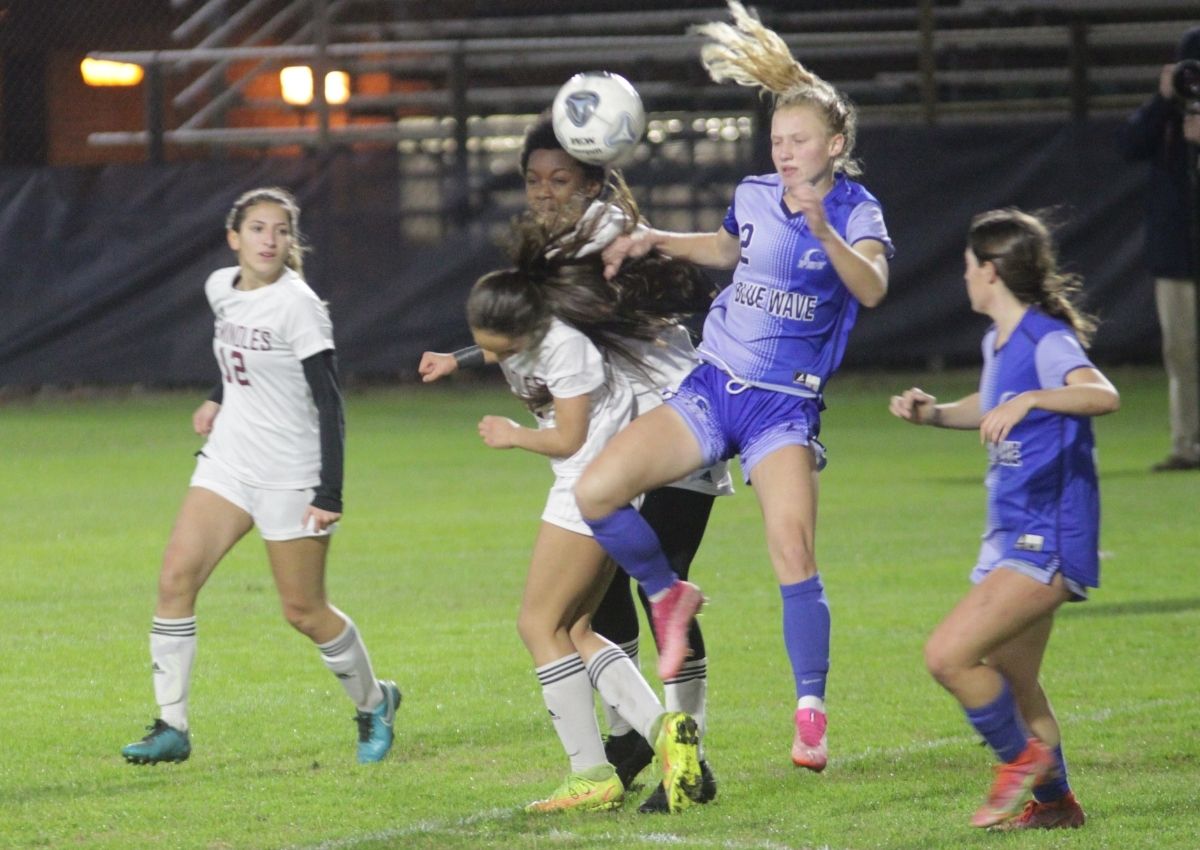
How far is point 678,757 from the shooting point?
16.3ft

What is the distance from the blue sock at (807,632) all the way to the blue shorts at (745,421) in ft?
1.16

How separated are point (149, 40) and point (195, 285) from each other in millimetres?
5815

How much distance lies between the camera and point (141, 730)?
6223mm

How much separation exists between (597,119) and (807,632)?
162cm

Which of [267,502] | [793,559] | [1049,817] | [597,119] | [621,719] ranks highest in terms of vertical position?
[597,119]

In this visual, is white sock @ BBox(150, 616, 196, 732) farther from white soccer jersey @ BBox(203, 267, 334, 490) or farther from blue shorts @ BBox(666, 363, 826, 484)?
blue shorts @ BBox(666, 363, 826, 484)

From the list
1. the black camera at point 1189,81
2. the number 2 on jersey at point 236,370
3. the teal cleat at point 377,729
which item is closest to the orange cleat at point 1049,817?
the teal cleat at point 377,729

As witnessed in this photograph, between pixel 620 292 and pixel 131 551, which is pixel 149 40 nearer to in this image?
pixel 131 551

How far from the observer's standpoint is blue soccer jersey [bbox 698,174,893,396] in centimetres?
521

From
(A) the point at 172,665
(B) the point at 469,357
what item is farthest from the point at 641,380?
(A) the point at 172,665

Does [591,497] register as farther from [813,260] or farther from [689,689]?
[813,260]

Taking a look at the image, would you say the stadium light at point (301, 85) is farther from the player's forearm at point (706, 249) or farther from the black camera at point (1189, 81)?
the player's forearm at point (706, 249)

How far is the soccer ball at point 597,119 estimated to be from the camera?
5.57 meters

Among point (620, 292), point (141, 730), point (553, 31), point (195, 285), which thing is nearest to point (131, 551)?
point (141, 730)
